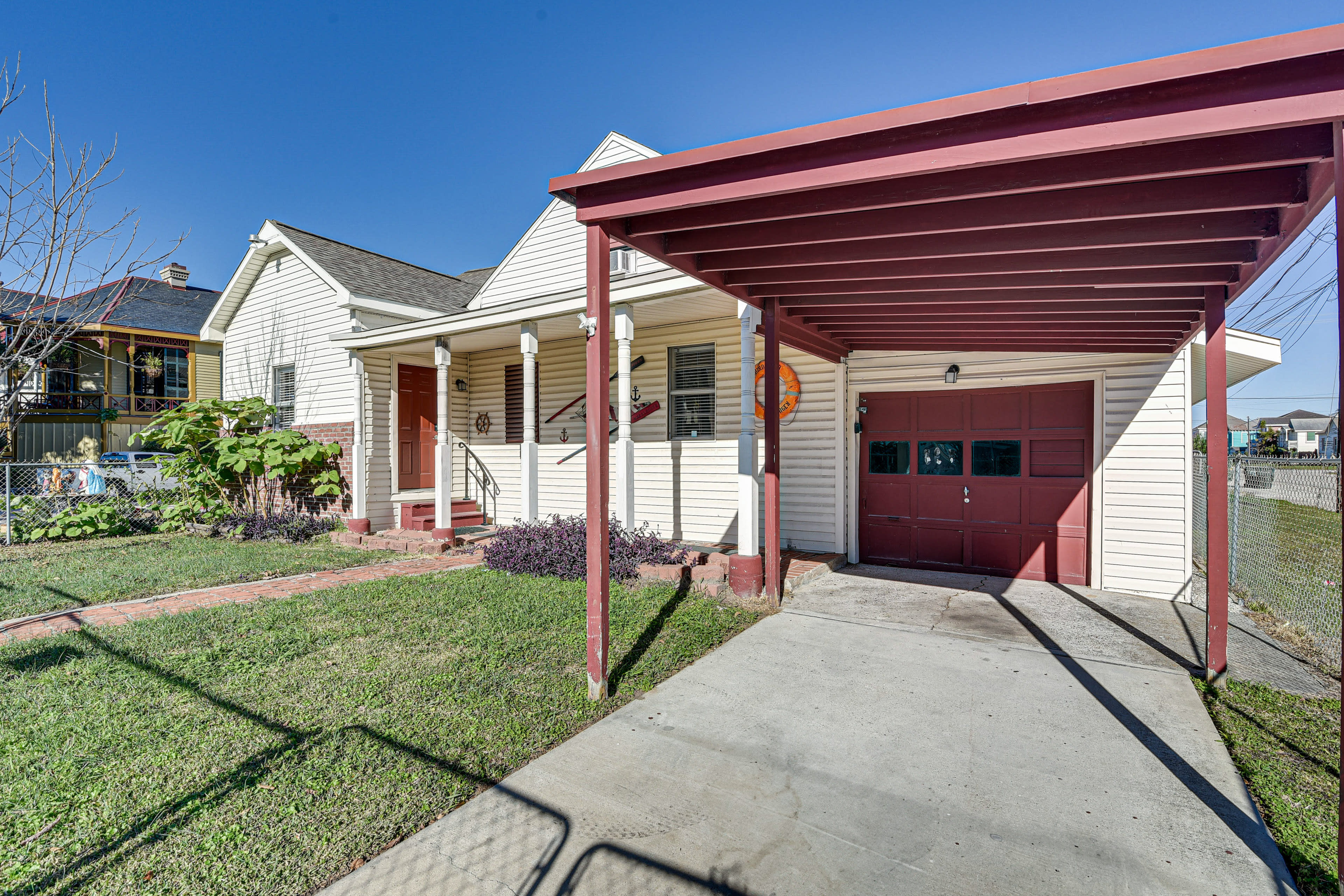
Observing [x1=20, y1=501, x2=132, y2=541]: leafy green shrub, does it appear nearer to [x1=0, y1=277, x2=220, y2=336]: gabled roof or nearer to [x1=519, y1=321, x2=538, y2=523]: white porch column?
[x1=0, y1=277, x2=220, y2=336]: gabled roof

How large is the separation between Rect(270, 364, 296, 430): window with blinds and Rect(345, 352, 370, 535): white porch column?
2.36m

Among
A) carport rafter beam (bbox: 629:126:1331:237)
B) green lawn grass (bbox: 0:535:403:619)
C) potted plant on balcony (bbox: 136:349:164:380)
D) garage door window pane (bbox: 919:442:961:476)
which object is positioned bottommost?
green lawn grass (bbox: 0:535:403:619)

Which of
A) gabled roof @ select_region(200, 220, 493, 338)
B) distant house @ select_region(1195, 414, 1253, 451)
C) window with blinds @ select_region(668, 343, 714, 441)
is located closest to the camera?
window with blinds @ select_region(668, 343, 714, 441)

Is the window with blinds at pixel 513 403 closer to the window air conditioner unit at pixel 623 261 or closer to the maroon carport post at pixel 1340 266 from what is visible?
the window air conditioner unit at pixel 623 261

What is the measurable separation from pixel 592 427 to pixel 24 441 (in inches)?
927

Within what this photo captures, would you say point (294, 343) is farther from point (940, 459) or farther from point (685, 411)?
point (940, 459)

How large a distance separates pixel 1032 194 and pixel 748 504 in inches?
136

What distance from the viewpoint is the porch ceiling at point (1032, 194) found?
221 cm

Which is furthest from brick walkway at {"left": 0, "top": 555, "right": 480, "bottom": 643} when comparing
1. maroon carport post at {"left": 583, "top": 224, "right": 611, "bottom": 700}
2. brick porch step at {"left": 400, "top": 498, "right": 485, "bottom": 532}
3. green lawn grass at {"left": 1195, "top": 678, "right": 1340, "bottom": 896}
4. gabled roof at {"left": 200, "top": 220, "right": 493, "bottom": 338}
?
green lawn grass at {"left": 1195, "top": 678, "right": 1340, "bottom": 896}

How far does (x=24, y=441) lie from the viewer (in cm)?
1792

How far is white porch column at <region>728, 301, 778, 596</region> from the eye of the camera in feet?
18.6

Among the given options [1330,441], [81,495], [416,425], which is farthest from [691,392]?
[1330,441]

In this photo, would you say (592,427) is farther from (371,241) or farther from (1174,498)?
→ (371,241)

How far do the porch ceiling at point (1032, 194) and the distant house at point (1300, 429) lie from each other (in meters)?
28.9
